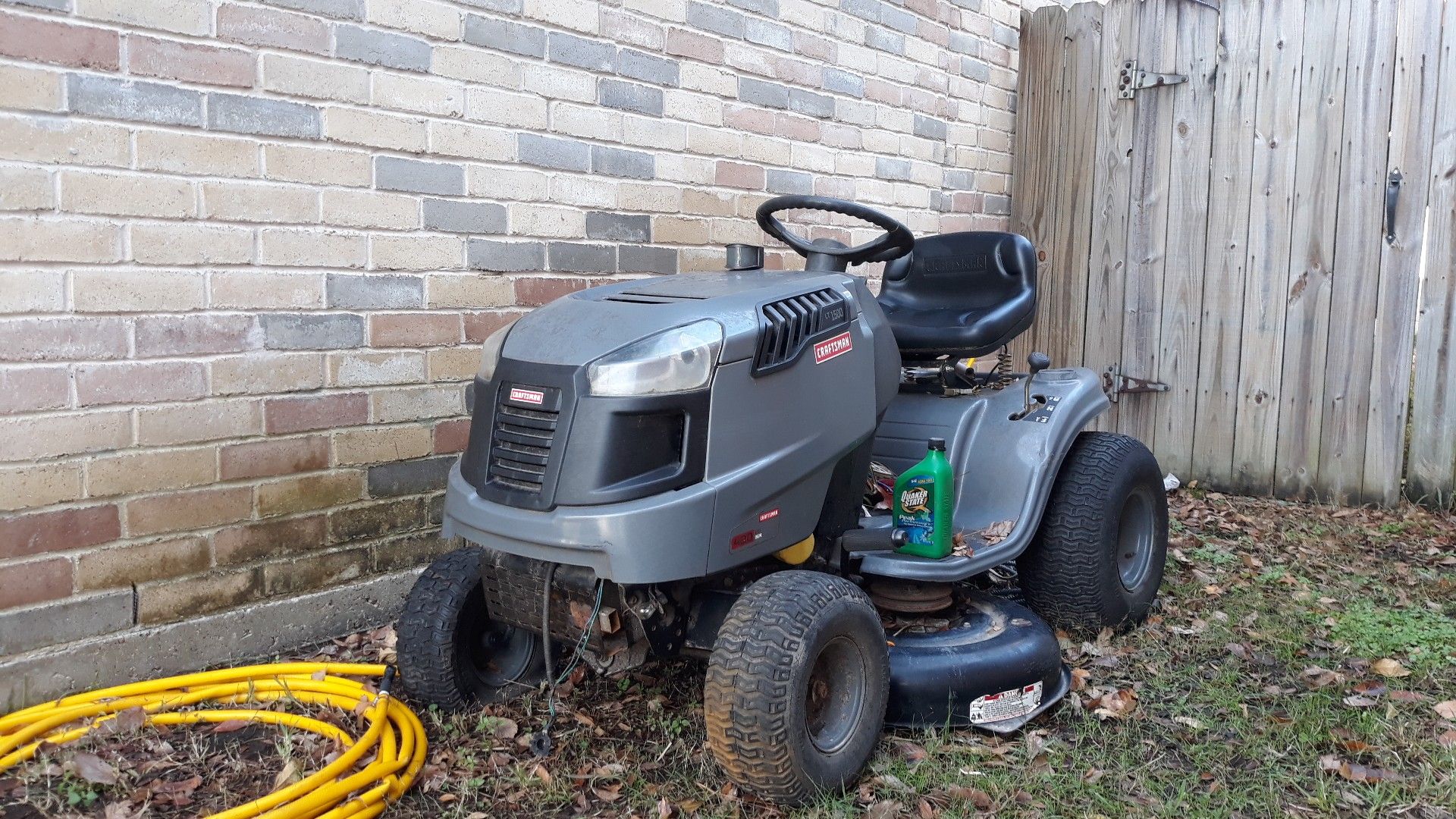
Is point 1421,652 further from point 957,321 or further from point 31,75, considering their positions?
point 31,75

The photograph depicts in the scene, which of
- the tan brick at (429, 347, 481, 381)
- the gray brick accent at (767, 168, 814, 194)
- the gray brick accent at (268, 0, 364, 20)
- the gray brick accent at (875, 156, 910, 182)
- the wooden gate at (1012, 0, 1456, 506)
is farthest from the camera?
the gray brick accent at (875, 156, 910, 182)

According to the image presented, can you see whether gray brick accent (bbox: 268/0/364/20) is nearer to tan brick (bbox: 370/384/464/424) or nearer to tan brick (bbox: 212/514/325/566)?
tan brick (bbox: 370/384/464/424)

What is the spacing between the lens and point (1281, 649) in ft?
11.0

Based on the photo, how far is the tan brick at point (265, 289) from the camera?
118 inches

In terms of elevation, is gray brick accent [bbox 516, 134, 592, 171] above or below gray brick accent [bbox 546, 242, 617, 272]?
above

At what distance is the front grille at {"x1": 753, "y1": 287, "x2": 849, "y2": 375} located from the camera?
7.91ft

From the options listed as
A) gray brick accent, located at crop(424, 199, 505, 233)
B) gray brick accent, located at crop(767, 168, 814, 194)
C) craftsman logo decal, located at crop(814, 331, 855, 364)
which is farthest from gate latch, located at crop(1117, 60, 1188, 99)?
craftsman logo decal, located at crop(814, 331, 855, 364)

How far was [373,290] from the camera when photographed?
131 inches

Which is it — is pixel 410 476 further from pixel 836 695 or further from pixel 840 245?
pixel 836 695

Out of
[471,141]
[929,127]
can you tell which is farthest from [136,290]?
[929,127]

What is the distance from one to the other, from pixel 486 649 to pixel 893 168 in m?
3.42

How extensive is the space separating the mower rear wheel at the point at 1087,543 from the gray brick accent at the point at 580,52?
2080mm

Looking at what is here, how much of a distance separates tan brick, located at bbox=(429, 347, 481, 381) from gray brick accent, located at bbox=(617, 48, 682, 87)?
1174 millimetres

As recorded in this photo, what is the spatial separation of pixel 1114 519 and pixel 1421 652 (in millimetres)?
1019
